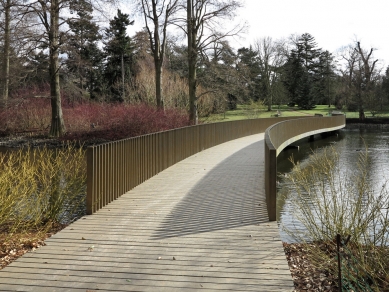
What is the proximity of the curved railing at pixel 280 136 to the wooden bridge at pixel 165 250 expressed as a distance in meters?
0.37

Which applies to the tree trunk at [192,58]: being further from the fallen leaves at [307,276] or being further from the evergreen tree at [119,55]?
the evergreen tree at [119,55]

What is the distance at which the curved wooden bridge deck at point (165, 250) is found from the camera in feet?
14.6

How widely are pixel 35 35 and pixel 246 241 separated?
1958 centimetres

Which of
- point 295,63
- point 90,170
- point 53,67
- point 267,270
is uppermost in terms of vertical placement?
point 295,63

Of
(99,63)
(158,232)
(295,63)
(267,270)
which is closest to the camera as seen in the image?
(267,270)

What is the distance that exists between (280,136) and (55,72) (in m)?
12.6

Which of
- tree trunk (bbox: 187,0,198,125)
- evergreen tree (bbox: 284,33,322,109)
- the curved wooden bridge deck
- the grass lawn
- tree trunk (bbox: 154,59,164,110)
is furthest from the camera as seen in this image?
evergreen tree (bbox: 284,33,322,109)

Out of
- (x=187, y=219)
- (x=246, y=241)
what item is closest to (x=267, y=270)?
(x=246, y=241)

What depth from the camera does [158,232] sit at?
625 centimetres

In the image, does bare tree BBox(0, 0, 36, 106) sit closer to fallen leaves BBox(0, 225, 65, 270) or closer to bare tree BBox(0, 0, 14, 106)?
bare tree BBox(0, 0, 14, 106)

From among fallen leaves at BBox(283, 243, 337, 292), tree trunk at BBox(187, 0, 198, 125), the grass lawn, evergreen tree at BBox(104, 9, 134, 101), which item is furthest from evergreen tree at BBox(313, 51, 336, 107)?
fallen leaves at BBox(283, 243, 337, 292)

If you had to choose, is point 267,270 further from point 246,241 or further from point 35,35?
point 35,35

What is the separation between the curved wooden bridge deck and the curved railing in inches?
14.7

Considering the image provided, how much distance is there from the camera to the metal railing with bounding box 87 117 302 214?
7340 millimetres
